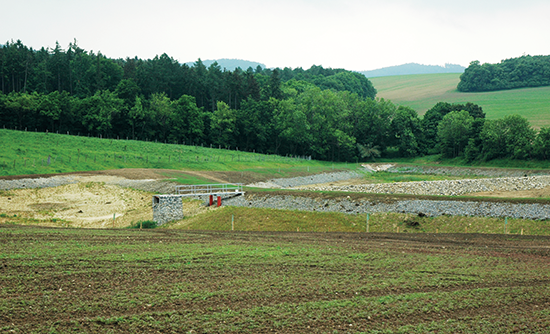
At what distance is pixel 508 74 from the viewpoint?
596 feet

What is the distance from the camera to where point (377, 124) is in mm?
120062

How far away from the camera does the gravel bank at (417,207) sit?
110 feet

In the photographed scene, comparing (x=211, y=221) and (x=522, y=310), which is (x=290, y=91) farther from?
(x=522, y=310)

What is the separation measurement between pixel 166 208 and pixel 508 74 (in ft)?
601

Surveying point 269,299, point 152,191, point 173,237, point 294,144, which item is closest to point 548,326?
point 269,299

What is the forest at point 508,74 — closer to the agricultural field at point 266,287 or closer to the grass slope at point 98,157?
the grass slope at point 98,157

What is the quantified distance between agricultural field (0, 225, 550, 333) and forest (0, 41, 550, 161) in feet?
264

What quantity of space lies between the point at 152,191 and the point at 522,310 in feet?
134

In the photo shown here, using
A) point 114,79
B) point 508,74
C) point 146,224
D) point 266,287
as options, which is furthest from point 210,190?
point 508,74

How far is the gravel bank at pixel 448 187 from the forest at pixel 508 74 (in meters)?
130

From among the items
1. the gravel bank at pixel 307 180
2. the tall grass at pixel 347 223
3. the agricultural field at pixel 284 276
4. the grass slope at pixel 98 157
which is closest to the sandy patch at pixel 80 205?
the agricultural field at pixel 284 276

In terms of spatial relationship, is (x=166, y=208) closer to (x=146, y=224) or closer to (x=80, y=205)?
(x=146, y=224)

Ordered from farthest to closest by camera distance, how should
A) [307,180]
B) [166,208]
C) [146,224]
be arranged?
[307,180] → [166,208] → [146,224]

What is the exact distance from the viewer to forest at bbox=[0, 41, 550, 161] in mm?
96750
